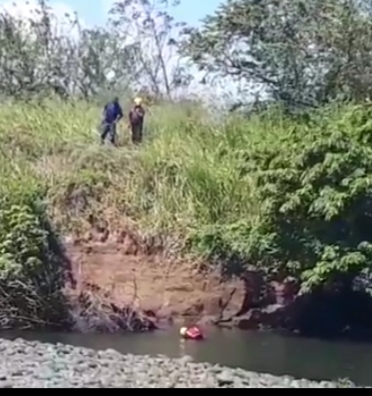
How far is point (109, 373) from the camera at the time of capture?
12.5 meters

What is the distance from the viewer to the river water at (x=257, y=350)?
16656 millimetres

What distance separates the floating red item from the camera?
796 inches

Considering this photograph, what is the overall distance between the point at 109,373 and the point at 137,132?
14.7m

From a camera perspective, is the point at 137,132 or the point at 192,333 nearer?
the point at 192,333

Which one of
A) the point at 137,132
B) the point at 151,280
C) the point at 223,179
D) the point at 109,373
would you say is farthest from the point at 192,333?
the point at 109,373

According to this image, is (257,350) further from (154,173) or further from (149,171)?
(149,171)

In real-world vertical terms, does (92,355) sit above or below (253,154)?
below

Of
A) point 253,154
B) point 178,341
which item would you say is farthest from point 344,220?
point 178,341

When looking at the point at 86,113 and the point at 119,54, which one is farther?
the point at 119,54

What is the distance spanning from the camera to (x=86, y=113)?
28.7 meters

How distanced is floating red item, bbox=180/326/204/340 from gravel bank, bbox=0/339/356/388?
5.14m

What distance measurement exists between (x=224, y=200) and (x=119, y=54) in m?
14.6

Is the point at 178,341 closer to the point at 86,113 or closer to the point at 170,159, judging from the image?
the point at 170,159

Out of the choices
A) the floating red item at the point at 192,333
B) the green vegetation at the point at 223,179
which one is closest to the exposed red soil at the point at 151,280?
the green vegetation at the point at 223,179
